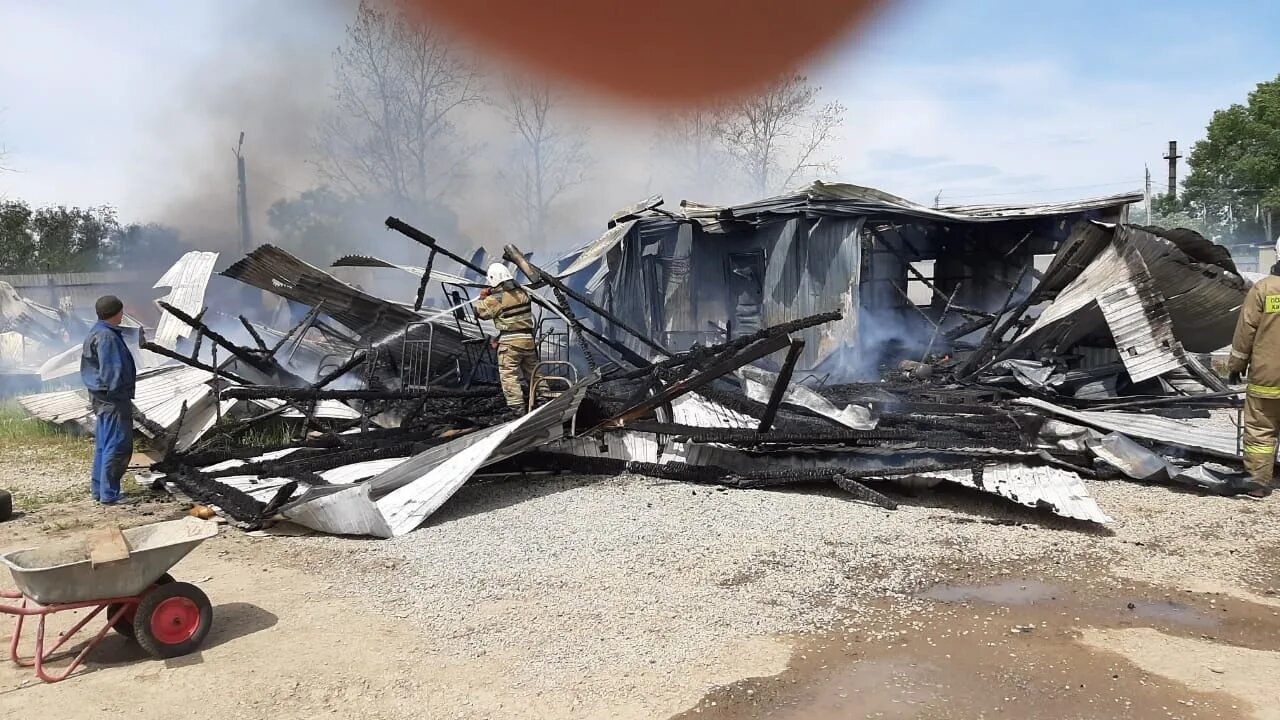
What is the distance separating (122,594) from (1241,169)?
4290cm

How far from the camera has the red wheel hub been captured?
12.1 feet

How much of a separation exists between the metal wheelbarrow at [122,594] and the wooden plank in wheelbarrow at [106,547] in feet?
0.06

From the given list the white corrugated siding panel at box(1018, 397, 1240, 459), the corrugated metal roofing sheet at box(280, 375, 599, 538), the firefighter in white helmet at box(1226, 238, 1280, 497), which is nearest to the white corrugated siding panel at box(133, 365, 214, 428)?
the corrugated metal roofing sheet at box(280, 375, 599, 538)

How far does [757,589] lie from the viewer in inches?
177

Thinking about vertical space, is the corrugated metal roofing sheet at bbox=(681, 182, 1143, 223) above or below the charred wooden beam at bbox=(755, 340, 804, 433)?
above

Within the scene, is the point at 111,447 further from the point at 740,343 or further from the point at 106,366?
the point at 740,343

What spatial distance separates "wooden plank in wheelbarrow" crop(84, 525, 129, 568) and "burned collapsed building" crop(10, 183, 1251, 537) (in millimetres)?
1700

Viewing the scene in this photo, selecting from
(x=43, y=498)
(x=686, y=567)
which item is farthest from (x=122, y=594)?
(x=43, y=498)

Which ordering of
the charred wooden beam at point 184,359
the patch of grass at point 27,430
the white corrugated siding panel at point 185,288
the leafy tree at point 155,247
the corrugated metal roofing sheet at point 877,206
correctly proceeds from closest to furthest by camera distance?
the charred wooden beam at point 184,359
the white corrugated siding panel at point 185,288
the patch of grass at point 27,430
the corrugated metal roofing sheet at point 877,206
the leafy tree at point 155,247

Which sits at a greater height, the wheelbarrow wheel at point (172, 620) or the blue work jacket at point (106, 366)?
the blue work jacket at point (106, 366)

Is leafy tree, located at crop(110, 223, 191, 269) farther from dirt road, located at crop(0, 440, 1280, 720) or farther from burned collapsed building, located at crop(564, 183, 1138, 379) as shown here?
dirt road, located at crop(0, 440, 1280, 720)

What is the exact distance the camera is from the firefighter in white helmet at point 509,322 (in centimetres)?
789

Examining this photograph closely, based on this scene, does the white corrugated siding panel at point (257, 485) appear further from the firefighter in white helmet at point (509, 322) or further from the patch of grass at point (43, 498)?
the firefighter in white helmet at point (509, 322)

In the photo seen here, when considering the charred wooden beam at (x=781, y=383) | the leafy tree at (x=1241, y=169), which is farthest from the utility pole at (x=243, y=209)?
the leafy tree at (x=1241, y=169)
